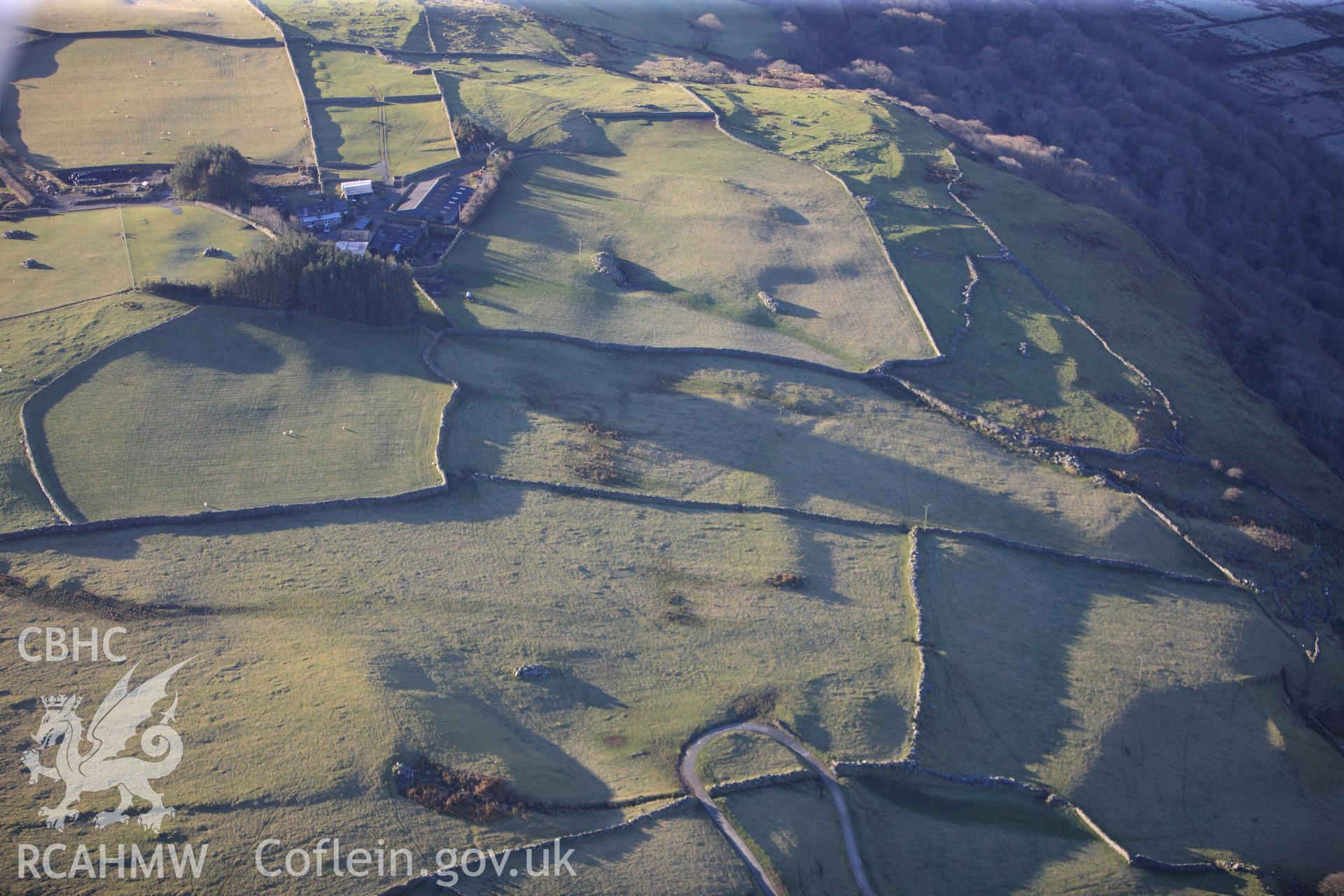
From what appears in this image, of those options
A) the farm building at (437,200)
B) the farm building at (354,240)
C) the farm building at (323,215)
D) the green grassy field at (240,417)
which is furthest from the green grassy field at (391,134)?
the green grassy field at (240,417)

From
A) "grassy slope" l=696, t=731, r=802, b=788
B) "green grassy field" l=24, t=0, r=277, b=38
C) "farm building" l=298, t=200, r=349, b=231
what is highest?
"green grassy field" l=24, t=0, r=277, b=38

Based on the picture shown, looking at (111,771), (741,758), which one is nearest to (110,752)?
(111,771)

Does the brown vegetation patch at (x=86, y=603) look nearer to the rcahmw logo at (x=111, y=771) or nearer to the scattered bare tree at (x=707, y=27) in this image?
the rcahmw logo at (x=111, y=771)

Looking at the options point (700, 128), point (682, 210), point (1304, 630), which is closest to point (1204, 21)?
point (700, 128)

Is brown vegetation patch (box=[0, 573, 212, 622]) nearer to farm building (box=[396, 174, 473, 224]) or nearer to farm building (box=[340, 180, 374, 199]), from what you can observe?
farm building (box=[396, 174, 473, 224])

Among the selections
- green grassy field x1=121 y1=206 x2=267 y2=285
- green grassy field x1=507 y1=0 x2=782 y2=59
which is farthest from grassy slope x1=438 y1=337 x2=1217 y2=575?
green grassy field x1=507 y1=0 x2=782 y2=59

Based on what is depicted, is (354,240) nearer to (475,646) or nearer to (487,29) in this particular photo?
(475,646)
